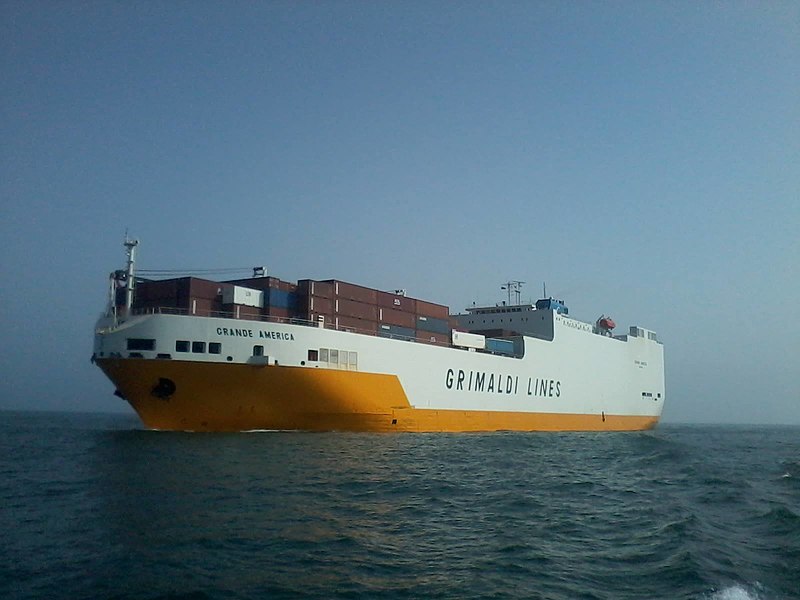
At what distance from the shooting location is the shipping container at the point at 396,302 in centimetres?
2795

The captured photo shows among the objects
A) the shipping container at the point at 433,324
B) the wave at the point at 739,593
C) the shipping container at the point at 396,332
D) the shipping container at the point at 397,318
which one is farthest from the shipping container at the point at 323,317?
the wave at the point at 739,593

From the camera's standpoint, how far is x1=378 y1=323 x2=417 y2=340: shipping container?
89.7 ft

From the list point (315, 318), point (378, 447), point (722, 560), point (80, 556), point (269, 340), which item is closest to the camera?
point (80, 556)

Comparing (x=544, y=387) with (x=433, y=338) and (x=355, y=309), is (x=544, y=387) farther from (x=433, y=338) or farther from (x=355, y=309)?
(x=355, y=309)

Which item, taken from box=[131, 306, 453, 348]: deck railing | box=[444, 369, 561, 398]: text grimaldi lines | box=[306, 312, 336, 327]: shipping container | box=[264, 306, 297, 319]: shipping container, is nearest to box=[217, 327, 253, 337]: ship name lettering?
box=[131, 306, 453, 348]: deck railing

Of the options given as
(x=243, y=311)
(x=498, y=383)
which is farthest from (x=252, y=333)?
(x=498, y=383)

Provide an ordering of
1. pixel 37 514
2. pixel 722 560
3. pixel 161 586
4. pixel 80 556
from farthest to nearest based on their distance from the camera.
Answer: pixel 37 514
pixel 722 560
pixel 80 556
pixel 161 586

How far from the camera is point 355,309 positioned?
2620 cm

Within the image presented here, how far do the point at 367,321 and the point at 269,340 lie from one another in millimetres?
5756

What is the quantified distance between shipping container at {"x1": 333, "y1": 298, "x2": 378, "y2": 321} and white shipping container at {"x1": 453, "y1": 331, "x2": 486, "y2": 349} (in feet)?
18.9

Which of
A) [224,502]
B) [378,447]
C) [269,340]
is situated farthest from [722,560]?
[269,340]

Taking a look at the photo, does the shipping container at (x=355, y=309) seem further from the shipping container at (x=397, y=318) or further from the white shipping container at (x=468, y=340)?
the white shipping container at (x=468, y=340)

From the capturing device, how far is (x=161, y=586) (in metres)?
6.70

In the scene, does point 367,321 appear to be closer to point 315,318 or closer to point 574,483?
point 315,318
